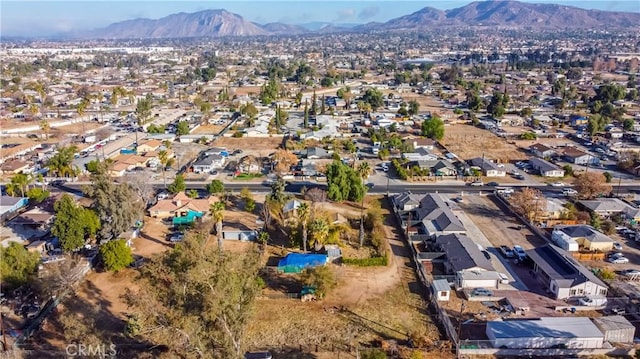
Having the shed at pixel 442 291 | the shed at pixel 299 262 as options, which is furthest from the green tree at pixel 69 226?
the shed at pixel 442 291

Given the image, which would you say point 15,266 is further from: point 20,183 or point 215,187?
point 20,183

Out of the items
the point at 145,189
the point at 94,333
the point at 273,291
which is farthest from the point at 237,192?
the point at 94,333

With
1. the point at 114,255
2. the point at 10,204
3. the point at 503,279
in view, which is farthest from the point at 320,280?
the point at 10,204

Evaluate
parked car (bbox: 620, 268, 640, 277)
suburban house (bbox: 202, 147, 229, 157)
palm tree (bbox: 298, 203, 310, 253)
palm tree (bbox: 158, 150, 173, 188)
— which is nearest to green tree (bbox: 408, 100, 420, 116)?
suburban house (bbox: 202, 147, 229, 157)

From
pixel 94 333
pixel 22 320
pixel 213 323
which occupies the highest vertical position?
pixel 213 323

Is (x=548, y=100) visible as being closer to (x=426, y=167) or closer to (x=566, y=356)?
(x=426, y=167)

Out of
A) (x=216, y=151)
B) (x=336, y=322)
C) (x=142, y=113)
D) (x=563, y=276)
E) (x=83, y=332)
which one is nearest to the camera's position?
(x=83, y=332)

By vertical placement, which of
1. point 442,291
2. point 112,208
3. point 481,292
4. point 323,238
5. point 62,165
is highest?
point 112,208

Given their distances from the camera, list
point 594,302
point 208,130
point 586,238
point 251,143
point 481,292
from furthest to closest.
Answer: point 208,130 → point 251,143 → point 586,238 → point 481,292 → point 594,302
